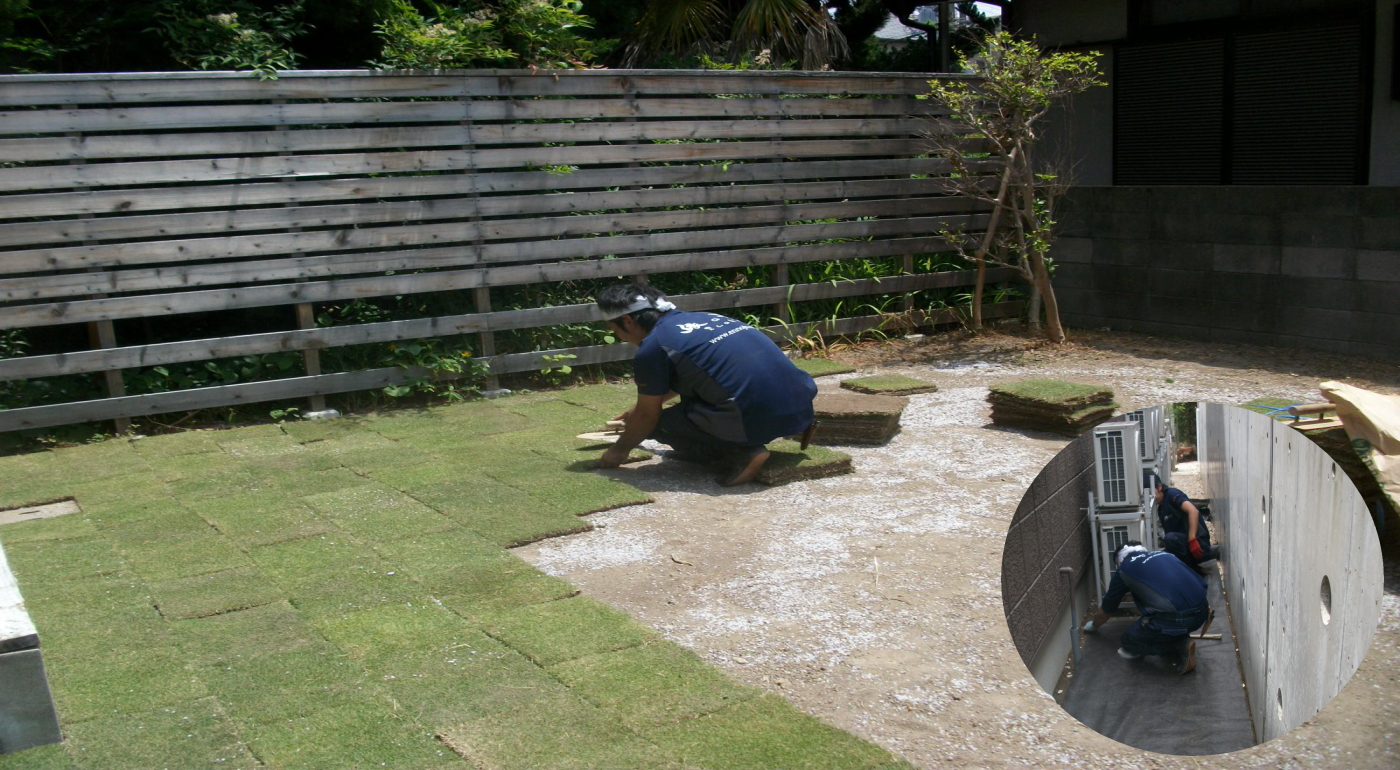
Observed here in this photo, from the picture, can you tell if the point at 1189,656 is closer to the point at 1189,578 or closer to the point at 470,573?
the point at 1189,578

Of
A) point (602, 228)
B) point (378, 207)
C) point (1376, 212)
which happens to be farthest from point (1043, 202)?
point (378, 207)

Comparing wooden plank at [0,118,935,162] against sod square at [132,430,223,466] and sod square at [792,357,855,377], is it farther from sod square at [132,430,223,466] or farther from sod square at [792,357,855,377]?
sod square at [792,357,855,377]

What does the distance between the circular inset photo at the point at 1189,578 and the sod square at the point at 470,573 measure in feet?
11.0

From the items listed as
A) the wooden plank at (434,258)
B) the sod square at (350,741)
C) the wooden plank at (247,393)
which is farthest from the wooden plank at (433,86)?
the sod square at (350,741)

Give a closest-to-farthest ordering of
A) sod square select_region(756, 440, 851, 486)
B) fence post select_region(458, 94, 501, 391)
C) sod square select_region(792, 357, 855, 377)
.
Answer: sod square select_region(756, 440, 851, 486) → fence post select_region(458, 94, 501, 391) → sod square select_region(792, 357, 855, 377)

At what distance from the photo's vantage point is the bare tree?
958 centimetres

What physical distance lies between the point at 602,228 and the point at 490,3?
256 centimetres

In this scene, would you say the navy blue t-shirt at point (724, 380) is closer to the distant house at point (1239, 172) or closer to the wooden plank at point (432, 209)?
the wooden plank at point (432, 209)

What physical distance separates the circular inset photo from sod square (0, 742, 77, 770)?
2.96m

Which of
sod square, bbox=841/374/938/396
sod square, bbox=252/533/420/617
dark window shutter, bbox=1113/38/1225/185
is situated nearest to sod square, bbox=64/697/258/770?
sod square, bbox=252/533/420/617

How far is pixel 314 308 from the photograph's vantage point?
320 inches

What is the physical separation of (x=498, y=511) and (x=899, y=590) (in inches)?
83.6

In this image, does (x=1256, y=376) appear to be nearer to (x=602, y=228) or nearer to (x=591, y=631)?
(x=602, y=228)

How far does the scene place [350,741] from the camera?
3215 mm
